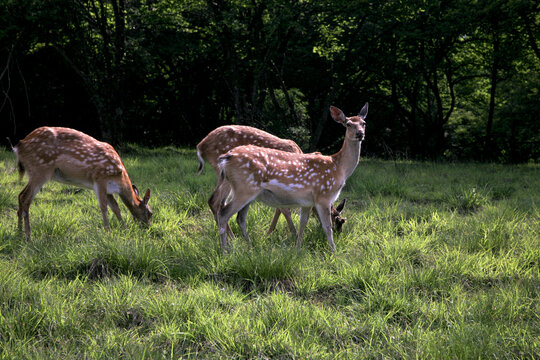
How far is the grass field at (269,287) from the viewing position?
3346 millimetres

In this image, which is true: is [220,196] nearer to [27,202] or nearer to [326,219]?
[326,219]

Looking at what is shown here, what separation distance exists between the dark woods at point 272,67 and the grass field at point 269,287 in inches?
270

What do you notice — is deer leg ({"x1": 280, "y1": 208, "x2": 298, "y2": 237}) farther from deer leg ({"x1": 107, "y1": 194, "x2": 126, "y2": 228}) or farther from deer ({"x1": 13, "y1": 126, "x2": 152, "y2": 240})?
deer leg ({"x1": 107, "y1": 194, "x2": 126, "y2": 228})

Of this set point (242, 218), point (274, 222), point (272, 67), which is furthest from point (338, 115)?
point (272, 67)

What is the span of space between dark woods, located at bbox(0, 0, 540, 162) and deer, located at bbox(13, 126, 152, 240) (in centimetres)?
689

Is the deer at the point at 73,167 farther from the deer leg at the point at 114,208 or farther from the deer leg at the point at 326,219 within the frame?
the deer leg at the point at 326,219

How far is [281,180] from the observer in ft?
17.3

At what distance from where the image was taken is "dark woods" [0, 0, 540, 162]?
12.9m

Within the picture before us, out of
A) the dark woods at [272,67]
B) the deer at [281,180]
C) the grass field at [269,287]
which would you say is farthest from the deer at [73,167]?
the dark woods at [272,67]

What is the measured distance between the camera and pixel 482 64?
1714cm

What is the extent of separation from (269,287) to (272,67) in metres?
13.0

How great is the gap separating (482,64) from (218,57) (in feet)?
29.7

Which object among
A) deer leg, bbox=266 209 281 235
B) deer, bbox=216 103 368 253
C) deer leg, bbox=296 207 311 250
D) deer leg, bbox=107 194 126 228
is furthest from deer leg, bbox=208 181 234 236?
deer leg, bbox=107 194 126 228

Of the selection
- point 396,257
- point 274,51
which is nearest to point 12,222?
point 396,257
